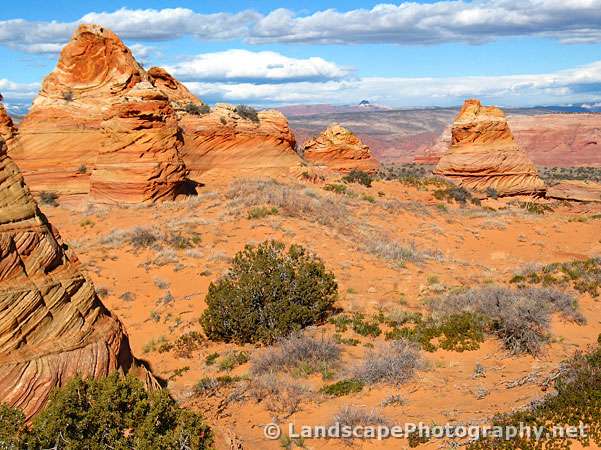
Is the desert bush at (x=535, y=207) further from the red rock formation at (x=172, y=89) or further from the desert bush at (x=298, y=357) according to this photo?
the desert bush at (x=298, y=357)

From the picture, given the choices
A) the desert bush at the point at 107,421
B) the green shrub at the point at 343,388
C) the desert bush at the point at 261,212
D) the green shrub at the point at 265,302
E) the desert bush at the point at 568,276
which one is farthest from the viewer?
the desert bush at the point at 261,212

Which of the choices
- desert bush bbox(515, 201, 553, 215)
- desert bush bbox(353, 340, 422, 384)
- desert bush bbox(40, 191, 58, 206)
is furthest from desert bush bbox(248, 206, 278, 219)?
desert bush bbox(515, 201, 553, 215)

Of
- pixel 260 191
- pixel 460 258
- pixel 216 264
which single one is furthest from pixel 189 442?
pixel 260 191

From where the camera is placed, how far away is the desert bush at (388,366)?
8.09 meters

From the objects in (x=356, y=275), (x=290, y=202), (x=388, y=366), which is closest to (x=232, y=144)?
(x=290, y=202)

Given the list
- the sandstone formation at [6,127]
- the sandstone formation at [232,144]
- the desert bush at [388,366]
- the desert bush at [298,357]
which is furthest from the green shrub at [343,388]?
the sandstone formation at [6,127]

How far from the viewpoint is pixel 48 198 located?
952 inches

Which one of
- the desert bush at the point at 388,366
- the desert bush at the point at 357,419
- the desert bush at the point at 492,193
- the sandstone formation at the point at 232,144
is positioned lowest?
the desert bush at the point at 388,366

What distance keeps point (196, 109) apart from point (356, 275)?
64.7ft

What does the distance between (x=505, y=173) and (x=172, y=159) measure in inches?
825

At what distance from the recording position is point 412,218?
81.3ft

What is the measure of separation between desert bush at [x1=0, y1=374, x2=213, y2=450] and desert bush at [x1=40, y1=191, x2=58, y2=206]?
859 inches

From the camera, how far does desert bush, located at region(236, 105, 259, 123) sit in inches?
1283

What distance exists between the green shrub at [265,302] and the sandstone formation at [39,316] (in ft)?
15.4
